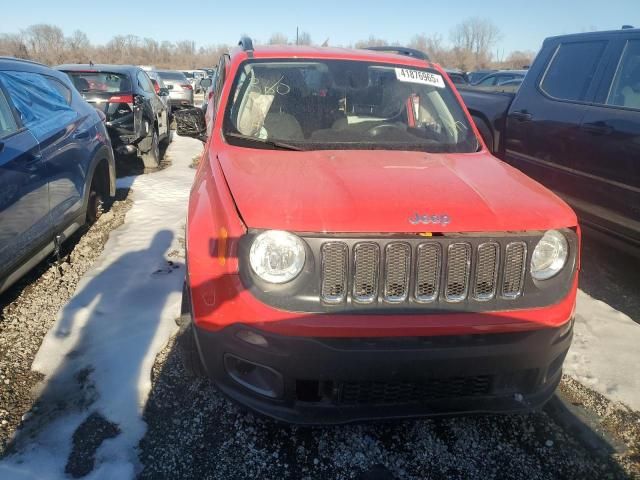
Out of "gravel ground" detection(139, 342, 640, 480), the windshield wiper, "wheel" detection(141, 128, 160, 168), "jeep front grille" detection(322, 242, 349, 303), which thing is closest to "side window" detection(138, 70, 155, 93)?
"wheel" detection(141, 128, 160, 168)

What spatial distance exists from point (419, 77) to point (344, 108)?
67cm

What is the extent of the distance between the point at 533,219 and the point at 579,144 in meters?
2.53

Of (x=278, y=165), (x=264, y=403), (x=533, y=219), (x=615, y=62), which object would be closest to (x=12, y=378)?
(x=264, y=403)

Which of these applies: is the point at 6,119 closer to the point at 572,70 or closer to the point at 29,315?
the point at 29,315

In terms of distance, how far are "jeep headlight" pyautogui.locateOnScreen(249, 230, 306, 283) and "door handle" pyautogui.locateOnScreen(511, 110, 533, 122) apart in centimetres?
376

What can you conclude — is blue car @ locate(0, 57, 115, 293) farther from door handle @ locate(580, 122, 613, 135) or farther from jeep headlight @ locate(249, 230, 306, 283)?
door handle @ locate(580, 122, 613, 135)

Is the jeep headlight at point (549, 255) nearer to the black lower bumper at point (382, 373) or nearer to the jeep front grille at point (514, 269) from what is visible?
the jeep front grille at point (514, 269)

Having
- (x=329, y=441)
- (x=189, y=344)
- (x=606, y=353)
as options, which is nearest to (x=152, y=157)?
(x=189, y=344)

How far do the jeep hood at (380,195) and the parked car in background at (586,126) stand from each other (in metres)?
1.59

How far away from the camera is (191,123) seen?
380cm

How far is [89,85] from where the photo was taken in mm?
7762

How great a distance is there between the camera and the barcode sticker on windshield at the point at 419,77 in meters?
3.58

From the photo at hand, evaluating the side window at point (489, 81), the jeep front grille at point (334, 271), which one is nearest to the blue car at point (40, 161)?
the jeep front grille at point (334, 271)

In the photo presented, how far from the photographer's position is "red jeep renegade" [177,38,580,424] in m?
1.99
